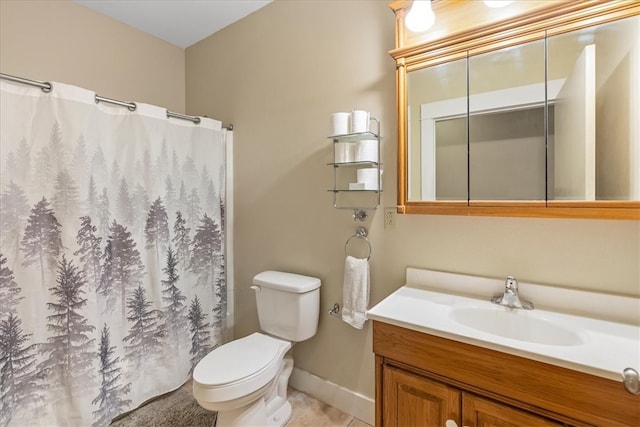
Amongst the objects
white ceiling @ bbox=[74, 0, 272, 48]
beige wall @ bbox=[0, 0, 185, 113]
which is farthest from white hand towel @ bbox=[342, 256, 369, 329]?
beige wall @ bbox=[0, 0, 185, 113]

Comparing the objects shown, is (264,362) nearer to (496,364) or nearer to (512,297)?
(496,364)

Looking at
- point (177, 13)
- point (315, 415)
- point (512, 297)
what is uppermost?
point (177, 13)

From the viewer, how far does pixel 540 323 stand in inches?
44.8

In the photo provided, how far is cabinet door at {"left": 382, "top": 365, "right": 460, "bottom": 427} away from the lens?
105 centimetres

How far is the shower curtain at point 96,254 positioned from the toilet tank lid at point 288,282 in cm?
55

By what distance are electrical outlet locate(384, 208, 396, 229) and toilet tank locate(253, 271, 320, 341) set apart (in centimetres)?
54

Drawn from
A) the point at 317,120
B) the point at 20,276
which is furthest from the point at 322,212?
the point at 20,276

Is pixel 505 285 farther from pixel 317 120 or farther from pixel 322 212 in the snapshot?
pixel 317 120

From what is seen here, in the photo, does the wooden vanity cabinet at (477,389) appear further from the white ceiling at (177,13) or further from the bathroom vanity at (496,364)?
the white ceiling at (177,13)

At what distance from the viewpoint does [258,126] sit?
2.13 m

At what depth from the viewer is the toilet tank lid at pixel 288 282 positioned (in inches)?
67.2

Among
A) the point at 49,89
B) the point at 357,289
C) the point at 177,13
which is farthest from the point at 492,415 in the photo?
the point at 177,13

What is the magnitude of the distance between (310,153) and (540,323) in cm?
139

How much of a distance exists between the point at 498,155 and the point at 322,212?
953 mm
